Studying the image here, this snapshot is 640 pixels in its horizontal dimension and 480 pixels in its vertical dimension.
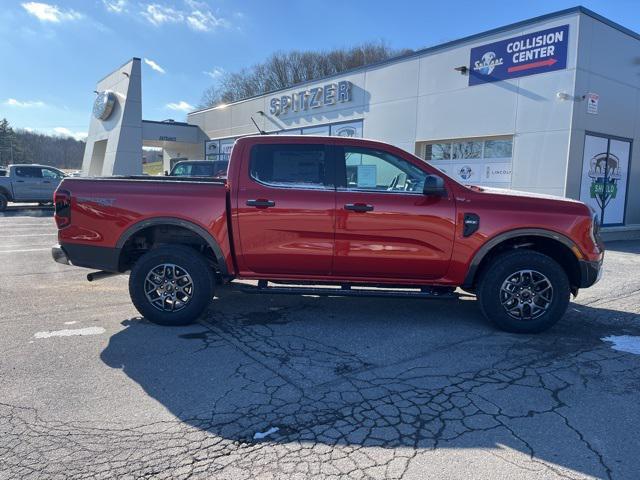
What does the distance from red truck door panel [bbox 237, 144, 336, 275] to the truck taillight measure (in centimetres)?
185

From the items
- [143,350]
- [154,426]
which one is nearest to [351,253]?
[143,350]

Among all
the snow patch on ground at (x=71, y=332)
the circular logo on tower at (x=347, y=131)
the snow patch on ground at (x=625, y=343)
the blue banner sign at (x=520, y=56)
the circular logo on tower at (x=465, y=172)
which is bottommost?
the snow patch on ground at (x=71, y=332)

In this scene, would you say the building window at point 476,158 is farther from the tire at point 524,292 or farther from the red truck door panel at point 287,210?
the red truck door panel at point 287,210

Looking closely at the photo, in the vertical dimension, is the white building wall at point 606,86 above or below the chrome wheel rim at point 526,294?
above

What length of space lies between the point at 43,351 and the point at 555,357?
467 centimetres

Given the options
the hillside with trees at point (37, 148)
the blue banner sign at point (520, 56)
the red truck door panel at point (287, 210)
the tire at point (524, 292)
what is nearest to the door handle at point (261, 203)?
the red truck door panel at point (287, 210)

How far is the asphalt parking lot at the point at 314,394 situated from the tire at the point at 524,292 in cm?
20

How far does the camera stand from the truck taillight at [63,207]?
16.5 feet

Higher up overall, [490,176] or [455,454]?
[490,176]

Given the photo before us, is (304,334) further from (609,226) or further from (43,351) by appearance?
(609,226)

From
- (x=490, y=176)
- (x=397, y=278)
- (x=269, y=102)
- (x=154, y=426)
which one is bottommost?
(x=154, y=426)

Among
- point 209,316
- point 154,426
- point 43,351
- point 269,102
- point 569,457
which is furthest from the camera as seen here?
point 269,102

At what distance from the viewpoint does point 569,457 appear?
2.76 m

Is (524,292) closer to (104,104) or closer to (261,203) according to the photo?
(261,203)
